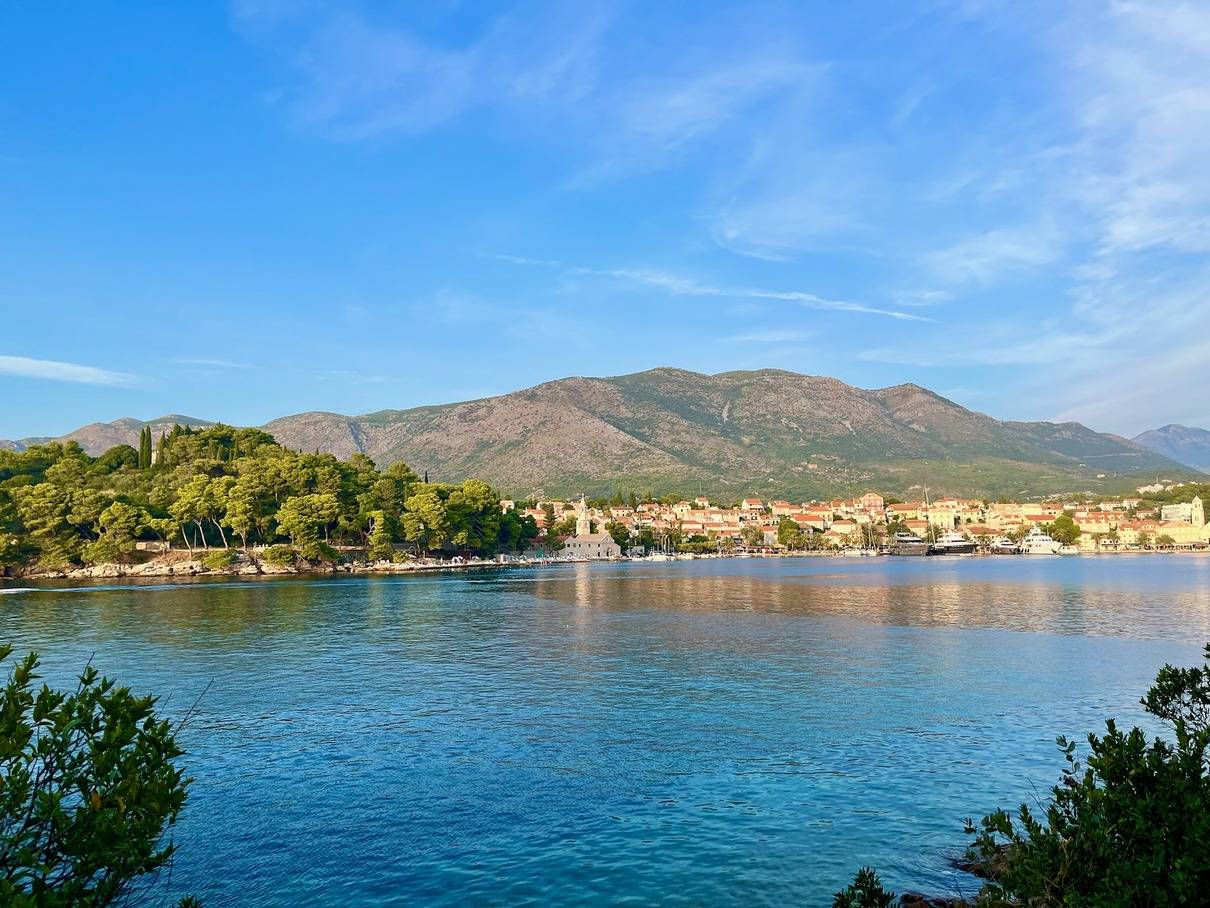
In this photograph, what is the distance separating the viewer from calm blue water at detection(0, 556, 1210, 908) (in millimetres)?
14359

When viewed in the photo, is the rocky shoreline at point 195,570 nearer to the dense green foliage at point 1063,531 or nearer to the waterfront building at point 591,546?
the waterfront building at point 591,546

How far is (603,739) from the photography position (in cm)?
2295

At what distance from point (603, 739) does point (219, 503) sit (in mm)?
99058

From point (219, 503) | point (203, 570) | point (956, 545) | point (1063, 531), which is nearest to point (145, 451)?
point (219, 503)

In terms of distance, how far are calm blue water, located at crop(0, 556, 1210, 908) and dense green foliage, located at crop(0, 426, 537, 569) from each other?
54.9 meters

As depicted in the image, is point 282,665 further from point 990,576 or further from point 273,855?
point 990,576

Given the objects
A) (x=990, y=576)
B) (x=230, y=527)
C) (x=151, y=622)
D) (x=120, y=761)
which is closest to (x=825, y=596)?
(x=990, y=576)

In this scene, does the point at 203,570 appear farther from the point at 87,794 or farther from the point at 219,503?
the point at 87,794

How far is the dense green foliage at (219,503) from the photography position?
101m

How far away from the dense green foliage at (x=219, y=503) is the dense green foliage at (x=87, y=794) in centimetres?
10464

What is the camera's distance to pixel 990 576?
102438 millimetres

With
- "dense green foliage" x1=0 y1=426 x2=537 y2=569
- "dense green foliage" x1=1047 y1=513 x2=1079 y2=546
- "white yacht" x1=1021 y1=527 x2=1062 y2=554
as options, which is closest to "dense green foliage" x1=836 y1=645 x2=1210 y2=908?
"dense green foliage" x1=0 y1=426 x2=537 y2=569


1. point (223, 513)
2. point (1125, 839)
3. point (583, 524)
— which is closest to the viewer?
point (1125, 839)

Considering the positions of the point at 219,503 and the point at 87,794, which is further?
the point at 219,503
